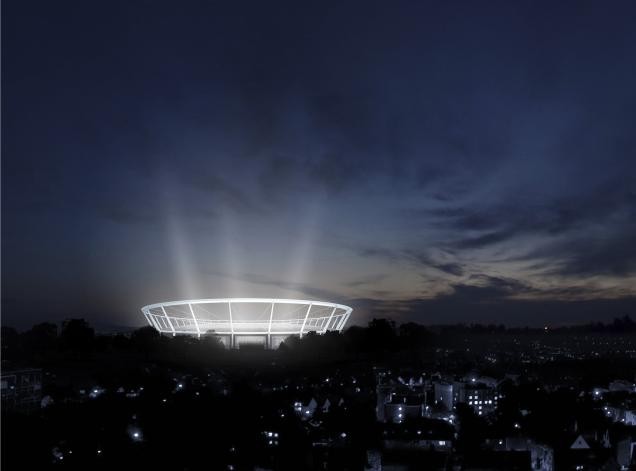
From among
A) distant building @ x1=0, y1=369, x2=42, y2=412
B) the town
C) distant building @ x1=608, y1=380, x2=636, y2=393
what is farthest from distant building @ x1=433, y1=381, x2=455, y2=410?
distant building @ x1=0, y1=369, x2=42, y2=412

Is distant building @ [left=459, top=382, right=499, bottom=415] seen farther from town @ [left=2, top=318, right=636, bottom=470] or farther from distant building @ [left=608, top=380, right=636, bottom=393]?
distant building @ [left=608, top=380, right=636, bottom=393]

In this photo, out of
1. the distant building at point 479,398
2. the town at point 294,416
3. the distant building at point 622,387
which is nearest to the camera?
the town at point 294,416

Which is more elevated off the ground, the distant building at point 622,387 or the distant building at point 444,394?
the distant building at point 622,387

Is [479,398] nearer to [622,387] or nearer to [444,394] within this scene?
[444,394]

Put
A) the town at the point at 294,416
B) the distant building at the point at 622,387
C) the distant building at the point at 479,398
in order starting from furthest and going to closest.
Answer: the distant building at the point at 622,387 < the distant building at the point at 479,398 < the town at the point at 294,416

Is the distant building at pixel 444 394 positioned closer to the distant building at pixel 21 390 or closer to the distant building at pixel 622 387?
the distant building at pixel 622 387

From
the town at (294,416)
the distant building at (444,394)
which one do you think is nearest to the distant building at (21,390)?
the town at (294,416)

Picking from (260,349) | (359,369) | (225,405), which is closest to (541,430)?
(225,405)

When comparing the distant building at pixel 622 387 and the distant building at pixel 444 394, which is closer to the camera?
the distant building at pixel 444 394
